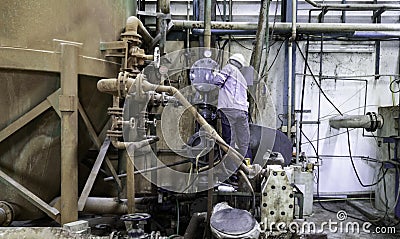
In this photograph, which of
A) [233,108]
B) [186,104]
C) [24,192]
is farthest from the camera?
[233,108]

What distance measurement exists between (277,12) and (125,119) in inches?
124

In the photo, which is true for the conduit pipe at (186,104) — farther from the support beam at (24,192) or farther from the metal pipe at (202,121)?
the support beam at (24,192)

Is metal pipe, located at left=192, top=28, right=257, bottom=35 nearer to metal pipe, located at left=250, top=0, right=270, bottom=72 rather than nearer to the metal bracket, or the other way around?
metal pipe, located at left=250, top=0, right=270, bottom=72

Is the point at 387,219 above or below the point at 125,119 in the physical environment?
below

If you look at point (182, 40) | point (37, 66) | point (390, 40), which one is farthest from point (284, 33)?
point (37, 66)

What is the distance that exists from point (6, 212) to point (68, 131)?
593 mm

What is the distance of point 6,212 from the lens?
1.80 meters

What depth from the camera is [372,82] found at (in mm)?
4289

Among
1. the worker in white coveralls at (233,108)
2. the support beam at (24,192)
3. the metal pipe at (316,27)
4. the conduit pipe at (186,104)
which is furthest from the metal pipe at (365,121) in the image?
the support beam at (24,192)

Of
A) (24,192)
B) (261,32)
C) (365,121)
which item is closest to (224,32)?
(261,32)

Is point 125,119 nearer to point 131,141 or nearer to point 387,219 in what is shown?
point 131,141

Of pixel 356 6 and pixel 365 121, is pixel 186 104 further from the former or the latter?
pixel 356 6

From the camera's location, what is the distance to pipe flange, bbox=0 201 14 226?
1.78m

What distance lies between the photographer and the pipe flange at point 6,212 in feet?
5.84
